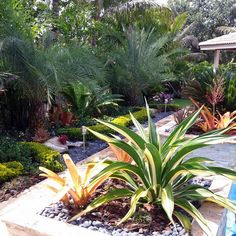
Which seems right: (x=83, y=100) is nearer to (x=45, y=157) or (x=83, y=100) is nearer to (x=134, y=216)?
(x=45, y=157)

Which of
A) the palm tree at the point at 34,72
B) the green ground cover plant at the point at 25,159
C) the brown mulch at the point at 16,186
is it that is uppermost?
the palm tree at the point at 34,72

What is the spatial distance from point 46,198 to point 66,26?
29.2 feet

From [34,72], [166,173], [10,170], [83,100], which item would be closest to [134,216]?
[166,173]

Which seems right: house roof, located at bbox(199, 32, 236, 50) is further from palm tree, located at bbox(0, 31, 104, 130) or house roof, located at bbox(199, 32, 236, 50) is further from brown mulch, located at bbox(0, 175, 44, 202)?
brown mulch, located at bbox(0, 175, 44, 202)

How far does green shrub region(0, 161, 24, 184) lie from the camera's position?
4.07 metres

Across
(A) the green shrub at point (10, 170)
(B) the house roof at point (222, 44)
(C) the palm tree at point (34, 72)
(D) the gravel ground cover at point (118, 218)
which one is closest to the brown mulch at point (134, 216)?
(D) the gravel ground cover at point (118, 218)

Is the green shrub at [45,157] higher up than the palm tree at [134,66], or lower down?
lower down

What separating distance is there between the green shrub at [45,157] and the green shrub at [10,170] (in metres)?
0.39

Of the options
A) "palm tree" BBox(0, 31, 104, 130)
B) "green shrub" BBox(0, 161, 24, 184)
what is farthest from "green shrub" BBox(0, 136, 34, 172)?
"palm tree" BBox(0, 31, 104, 130)

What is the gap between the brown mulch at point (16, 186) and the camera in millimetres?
3789

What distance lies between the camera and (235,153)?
543 centimetres

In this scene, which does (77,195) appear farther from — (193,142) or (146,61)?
(146,61)

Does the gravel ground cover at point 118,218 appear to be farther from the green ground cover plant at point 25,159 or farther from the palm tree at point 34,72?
the palm tree at point 34,72

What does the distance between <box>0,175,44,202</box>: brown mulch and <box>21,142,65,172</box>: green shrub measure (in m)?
0.31
